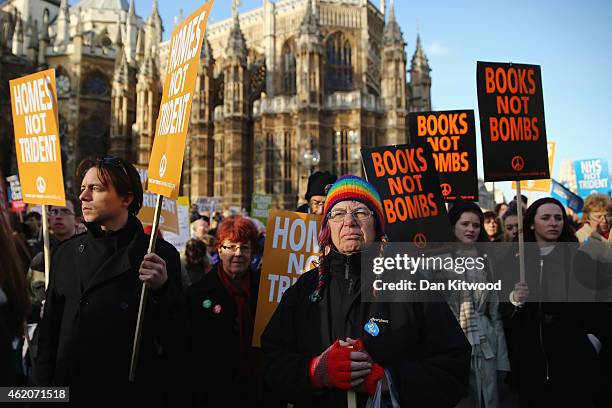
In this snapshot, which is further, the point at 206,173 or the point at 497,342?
the point at 206,173

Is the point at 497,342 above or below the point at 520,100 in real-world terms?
below

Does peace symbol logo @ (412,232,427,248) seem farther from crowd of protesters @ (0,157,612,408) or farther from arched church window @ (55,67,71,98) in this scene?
arched church window @ (55,67,71,98)

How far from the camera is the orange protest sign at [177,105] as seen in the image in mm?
3270

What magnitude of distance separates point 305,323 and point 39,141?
3.77 m

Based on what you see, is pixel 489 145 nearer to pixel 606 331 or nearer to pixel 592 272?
pixel 592 272

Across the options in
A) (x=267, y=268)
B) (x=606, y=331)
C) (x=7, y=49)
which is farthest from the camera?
(x=7, y=49)

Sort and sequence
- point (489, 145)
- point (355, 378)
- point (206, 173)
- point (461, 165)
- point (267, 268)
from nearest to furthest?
1. point (355, 378)
2. point (267, 268)
3. point (489, 145)
4. point (461, 165)
5. point (206, 173)

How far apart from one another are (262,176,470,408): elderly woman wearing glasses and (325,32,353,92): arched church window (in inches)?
1355

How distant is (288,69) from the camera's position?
123 feet

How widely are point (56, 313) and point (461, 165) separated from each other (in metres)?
4.52

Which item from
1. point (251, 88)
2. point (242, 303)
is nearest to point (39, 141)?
point (242, 303)

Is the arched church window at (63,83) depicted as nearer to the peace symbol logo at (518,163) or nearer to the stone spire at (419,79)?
the stone spire at (419,79)

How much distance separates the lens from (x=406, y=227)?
4.08 meters

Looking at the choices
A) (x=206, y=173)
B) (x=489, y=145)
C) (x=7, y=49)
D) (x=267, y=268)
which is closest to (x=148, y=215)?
(x=267, y=268)
